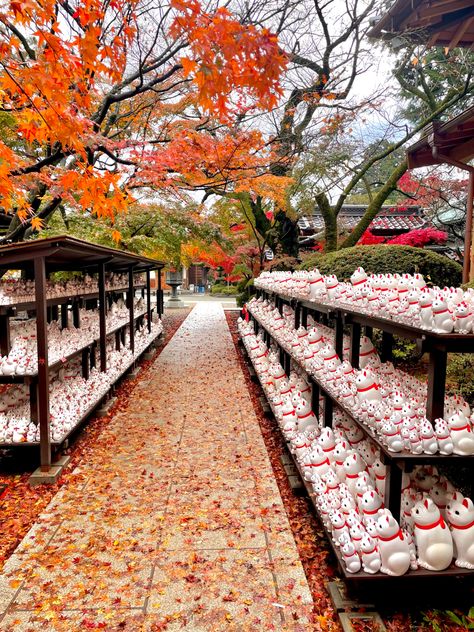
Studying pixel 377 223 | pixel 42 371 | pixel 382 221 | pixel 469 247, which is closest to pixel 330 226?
pixel 469 247

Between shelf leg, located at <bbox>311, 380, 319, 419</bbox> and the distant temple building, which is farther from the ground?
the distant temple building

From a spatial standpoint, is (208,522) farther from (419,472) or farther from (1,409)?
(1,409)

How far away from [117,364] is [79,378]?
5.38 ft

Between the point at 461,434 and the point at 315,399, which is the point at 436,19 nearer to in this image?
the point at 461,434

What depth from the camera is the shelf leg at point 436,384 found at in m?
2.48

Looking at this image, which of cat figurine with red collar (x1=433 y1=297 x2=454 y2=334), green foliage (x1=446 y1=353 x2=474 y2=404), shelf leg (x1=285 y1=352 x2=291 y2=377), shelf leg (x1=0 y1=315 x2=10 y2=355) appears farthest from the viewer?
shelf leg (x1=285 y1=352 x2=291 y2=377)

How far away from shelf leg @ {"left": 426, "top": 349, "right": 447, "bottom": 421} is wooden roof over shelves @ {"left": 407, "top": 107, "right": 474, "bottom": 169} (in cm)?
405

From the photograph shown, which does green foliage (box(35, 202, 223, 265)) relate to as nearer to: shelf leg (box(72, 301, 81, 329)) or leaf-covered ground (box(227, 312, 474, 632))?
shelf leg (box(72, 301, 81, 329))

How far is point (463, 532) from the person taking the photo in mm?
2600

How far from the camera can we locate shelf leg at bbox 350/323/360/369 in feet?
12.6

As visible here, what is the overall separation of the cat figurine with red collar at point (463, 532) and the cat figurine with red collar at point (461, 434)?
370 millimetres

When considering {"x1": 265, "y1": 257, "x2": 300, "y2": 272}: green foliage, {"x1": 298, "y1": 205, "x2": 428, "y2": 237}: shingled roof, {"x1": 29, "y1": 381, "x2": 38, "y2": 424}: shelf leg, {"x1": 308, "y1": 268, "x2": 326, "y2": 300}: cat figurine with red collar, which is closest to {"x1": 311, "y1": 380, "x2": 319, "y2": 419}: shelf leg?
{"x1": 308, "y1": 268, "x2": 326, "y2": 300}: cat figurine with red collar

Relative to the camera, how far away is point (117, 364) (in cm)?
805

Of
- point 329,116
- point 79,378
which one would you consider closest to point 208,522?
point 79,378
